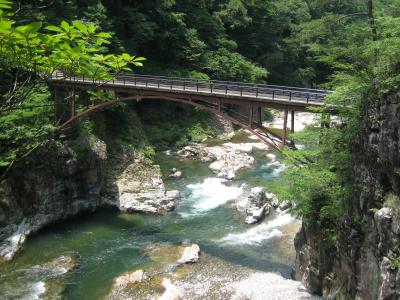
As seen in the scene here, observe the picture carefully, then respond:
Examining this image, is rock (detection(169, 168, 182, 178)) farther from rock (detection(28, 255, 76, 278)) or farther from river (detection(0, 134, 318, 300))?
rock (detection(28, 255, 76, 278))

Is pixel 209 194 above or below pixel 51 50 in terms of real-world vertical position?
below

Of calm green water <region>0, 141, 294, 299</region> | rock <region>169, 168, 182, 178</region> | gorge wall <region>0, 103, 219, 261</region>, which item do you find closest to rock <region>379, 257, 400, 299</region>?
calm green water <region>0, 141, 294, 299</region>

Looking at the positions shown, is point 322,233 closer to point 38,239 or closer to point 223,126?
point 38,239

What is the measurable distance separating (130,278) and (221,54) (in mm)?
34608

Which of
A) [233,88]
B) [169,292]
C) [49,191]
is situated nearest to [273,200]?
[233,88]

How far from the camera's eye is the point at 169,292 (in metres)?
17.6

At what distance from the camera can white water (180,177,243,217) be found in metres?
26.7

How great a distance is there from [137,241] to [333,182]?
11.2 m

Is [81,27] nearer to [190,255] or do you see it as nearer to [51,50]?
[51,50]

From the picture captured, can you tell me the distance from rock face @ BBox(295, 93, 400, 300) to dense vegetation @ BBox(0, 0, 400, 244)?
29.9 inches

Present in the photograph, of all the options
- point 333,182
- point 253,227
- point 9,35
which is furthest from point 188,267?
point 9,35

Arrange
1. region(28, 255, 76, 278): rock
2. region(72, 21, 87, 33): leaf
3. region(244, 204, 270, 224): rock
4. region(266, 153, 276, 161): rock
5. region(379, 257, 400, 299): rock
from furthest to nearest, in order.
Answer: region(266, 153, 276, 161): rock, region(244, 204, 270, 224): rock, region(28, 255, 76, 278): rock, region(379, 257, 400, 299): rock, region(72, 21, 87, 33): leaf

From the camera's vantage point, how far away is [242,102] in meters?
22.1

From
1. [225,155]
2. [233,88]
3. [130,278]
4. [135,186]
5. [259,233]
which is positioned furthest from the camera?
[225,155]
